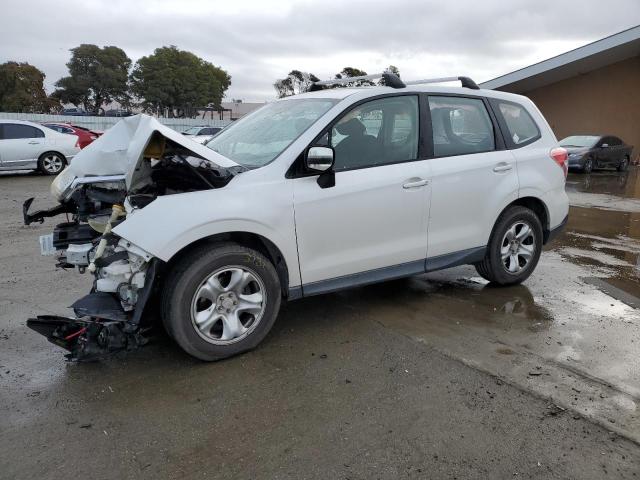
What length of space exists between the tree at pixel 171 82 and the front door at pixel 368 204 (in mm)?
61541

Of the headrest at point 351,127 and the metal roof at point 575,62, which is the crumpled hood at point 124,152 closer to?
the headrest at point 351,127

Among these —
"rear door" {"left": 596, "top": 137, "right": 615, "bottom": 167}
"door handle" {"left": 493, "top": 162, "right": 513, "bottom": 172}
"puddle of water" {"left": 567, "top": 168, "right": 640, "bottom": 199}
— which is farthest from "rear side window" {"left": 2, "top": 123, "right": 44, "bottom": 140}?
"rear door" {"left": 596, "top": 137, "right": 615, "bottom": 167}

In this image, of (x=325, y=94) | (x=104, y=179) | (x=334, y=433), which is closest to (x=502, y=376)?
(x=334, y=433)

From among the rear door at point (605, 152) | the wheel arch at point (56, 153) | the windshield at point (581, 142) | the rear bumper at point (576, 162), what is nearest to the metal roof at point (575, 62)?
the rear door at point (605, 152)

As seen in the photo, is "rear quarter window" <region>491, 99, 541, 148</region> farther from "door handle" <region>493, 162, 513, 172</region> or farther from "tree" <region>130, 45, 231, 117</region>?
"tree" <region>130, 45, 231, 117</region>

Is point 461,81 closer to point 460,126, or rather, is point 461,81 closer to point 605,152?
point 460,126

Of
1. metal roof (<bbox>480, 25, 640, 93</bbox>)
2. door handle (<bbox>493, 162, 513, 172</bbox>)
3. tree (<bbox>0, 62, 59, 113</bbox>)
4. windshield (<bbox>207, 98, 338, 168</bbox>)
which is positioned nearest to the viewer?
windshield (<bbox>207, 98, 338, 168</bbox>)

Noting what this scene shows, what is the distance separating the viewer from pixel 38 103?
59.3m

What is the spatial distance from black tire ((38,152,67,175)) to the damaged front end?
12674 millimetres

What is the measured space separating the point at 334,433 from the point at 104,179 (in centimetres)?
237

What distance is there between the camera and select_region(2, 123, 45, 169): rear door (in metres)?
14.4

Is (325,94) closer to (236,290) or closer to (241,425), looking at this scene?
(236,290)

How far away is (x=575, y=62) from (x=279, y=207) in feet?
86.7

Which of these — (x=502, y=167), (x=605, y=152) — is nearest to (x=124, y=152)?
(x=502, y=167)
